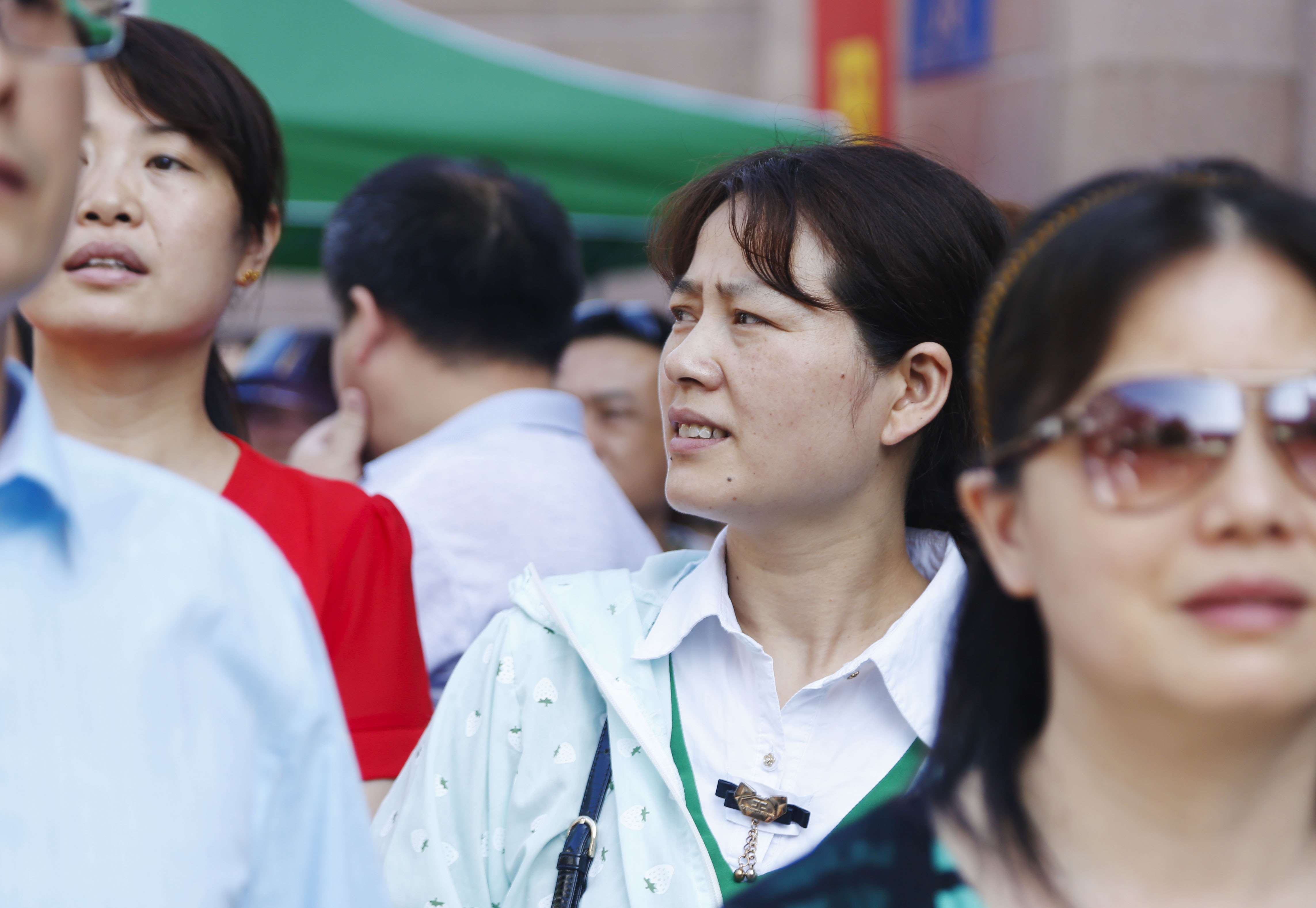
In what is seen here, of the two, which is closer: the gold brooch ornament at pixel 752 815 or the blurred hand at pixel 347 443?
the gold brooch ornament at pixel 752 815

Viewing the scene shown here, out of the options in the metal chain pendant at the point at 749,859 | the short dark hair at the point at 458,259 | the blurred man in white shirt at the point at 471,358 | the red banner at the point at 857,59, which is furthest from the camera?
the red banner at the point at 857,59

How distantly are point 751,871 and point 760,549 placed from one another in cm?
54

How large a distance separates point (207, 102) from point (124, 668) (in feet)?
4.37

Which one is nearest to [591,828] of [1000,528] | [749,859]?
[749,859]

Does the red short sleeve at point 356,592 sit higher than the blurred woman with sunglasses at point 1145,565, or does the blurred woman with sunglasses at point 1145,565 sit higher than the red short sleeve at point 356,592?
the blurred woman with sunglasses at point 1145,565

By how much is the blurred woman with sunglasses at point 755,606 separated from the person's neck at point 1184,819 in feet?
2.16

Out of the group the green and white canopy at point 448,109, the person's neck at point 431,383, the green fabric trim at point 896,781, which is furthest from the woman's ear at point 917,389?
the green and white canopy at point 448,109

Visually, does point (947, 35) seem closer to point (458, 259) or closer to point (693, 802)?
point (458, 259)

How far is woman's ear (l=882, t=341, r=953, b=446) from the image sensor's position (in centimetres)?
221

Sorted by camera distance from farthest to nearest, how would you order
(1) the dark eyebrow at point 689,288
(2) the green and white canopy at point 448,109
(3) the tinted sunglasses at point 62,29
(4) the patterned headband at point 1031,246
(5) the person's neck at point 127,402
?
(2) the green and white canopy at point 448,109, (1) the dark eyebrow at point 689,288, (5) the person's neck at point 127,402, (4) the patterned headband at point 1031,246, (3) the tinted sunglasses at point 62,29

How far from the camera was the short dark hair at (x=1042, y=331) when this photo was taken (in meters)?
1.25

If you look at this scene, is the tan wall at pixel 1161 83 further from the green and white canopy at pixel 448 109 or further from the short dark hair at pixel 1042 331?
the short dark hair at pixel 1042 331

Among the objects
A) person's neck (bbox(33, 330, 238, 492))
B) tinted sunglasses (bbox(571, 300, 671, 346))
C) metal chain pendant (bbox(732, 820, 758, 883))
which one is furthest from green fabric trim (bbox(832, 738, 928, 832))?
tinted sunglasses (bbox(571, 300, 671, 346))

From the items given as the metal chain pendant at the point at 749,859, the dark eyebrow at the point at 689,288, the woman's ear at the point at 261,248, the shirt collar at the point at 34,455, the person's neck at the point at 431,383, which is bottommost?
the metal chain pendant at the point at 749,859
